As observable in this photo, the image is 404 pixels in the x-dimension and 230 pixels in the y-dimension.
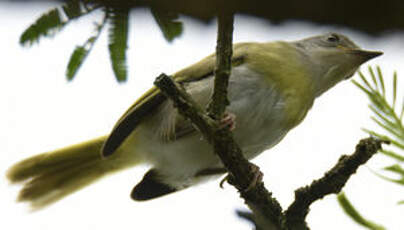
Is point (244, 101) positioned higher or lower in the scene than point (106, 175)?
higher

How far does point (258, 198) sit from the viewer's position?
2510mm

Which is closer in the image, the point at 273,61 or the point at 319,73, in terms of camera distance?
the point at 273,61

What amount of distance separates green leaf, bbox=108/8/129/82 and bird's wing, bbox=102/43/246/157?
5.63 ft

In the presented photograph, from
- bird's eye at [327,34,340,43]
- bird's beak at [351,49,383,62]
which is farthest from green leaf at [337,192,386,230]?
bird's eye at [327,34,340,43]

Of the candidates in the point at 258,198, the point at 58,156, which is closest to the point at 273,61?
the point at 258,198

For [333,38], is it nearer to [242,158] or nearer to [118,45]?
[242,158]

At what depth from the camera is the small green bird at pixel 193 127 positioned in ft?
11.2

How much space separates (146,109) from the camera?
3.59 m

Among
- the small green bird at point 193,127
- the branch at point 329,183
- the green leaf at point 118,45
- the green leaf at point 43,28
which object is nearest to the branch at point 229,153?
the branch at point 329,183

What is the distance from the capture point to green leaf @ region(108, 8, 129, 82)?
1420mm

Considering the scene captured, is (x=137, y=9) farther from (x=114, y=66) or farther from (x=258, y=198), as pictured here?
Result: (x=258, y=198)

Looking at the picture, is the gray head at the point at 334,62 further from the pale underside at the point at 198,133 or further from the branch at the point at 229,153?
the branch at the point at 229,153

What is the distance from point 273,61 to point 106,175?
181 cm

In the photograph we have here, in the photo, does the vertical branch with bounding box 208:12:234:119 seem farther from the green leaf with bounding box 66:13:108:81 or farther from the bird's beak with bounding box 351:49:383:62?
the bird's beak with bounding box 351:49:383:62
